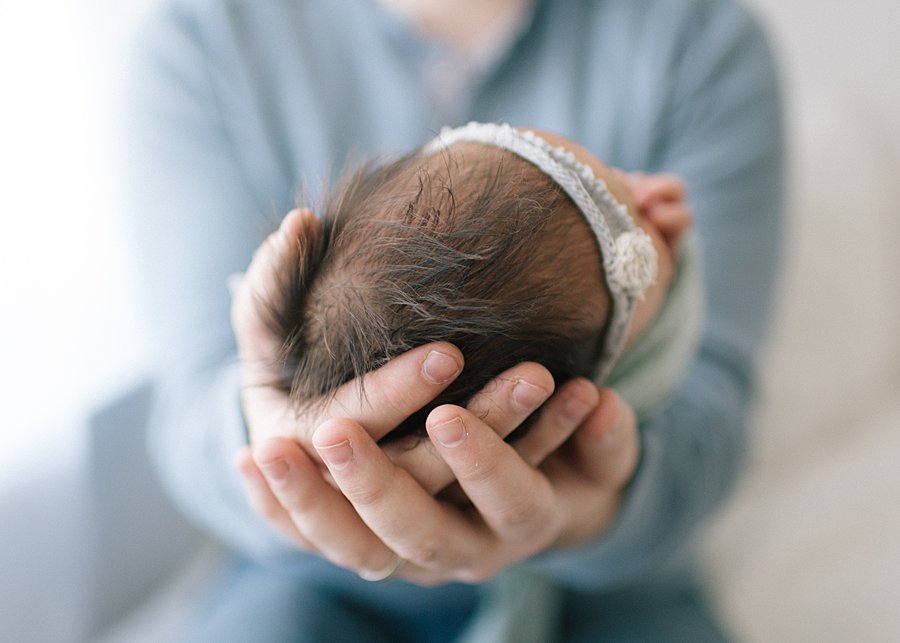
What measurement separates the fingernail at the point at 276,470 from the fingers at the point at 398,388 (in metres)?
0.04

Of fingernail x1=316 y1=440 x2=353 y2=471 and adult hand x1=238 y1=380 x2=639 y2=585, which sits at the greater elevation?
fingernail x1=316 y1=440 x2=353 y2=471

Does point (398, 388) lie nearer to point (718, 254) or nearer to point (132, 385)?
point (718, 254)

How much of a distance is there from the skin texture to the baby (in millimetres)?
19

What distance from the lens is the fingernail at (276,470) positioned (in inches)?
17.6

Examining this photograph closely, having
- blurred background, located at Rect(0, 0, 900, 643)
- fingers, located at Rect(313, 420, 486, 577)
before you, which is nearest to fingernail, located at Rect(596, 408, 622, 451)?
fingers, located at Rect(313, 420, 486, 577)

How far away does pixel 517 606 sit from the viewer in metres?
0.71

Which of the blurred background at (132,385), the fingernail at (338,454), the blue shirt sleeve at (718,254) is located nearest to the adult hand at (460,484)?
the fingernail at (338,454)

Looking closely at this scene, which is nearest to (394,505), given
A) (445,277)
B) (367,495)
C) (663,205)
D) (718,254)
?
(367,495)

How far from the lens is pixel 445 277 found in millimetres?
437

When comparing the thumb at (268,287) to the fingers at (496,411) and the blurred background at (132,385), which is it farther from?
the blurred background at (132,385)

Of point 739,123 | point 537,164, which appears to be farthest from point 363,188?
point 739,123

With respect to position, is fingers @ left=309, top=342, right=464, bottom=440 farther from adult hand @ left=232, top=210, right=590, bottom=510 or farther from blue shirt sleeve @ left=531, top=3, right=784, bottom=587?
blue shirt sleeve @ left=531, top=3, right=784, bottom=587

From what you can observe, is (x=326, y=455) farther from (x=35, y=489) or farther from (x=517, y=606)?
(x=35, y=489)

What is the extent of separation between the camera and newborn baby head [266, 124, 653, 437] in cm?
43
